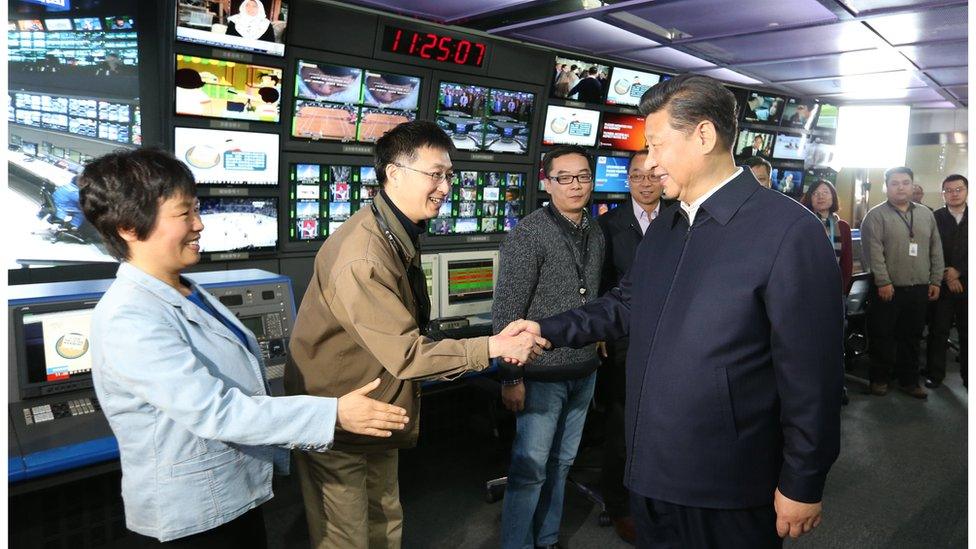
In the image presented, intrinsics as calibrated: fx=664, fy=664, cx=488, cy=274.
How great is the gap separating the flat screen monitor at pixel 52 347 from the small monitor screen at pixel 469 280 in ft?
5.47

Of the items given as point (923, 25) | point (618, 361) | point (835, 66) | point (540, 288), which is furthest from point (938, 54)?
point (540, 288)

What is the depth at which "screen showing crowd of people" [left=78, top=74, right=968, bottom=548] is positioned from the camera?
4.22 ft

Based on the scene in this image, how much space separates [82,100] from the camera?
3.36 m

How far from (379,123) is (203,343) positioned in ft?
9.88

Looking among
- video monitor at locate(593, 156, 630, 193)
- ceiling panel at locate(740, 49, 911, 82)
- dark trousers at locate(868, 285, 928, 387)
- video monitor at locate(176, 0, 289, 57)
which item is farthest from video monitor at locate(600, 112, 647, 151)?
video monitor at locate(176, 0, 289, 57)

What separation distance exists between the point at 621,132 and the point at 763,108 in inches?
80.6

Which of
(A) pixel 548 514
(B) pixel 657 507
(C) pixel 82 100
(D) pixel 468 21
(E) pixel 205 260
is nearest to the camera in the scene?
(B) pixel 657 507

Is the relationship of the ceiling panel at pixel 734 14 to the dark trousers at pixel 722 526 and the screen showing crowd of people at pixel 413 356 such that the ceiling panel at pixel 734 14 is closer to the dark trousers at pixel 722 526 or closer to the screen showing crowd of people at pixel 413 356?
the screen showing crowd of people at pixel 413 356

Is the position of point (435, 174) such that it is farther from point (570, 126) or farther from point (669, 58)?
point (669, 58)

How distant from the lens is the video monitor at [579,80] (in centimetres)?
498

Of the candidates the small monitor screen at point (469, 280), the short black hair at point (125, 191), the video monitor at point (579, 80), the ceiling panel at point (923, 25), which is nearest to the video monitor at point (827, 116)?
the ceiling panel at point (923, 25)

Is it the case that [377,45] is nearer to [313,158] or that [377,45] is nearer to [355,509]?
[313,158]

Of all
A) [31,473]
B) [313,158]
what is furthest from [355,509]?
[313,158]

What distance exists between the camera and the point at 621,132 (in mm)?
5594
